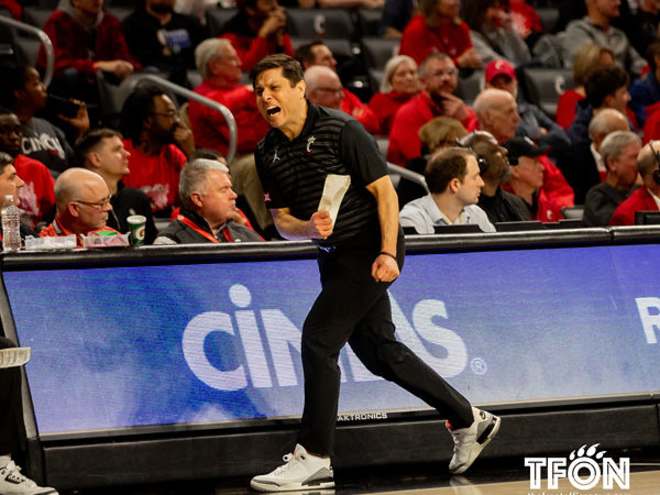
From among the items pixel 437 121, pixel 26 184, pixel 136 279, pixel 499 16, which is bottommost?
pixel 136 279

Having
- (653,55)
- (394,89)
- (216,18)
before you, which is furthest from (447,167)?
(653,55)

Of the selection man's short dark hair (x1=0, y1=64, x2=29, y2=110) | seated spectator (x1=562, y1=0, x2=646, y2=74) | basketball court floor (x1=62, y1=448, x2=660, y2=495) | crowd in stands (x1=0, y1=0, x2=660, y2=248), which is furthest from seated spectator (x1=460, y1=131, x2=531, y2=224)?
seated spectator (x1=562, y1=0, x2=646, y2=74)

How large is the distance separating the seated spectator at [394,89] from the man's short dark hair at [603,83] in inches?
52.5

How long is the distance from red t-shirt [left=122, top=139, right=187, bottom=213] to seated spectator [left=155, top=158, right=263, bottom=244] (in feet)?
6.00

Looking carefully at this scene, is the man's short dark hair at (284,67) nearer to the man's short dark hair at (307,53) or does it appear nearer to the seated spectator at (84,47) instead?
the seated spectator at (84,47)

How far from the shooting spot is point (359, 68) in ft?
38.3

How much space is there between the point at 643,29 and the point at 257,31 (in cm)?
424

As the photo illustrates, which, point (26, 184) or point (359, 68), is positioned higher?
point (359, 68)

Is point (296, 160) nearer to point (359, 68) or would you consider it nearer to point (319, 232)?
point (319, 232)

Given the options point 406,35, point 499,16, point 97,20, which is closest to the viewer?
point 97,20

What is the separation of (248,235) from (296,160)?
1714mm

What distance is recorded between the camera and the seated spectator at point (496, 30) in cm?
1238

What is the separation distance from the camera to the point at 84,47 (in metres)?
10.3

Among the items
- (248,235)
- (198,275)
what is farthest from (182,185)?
(198,275)
